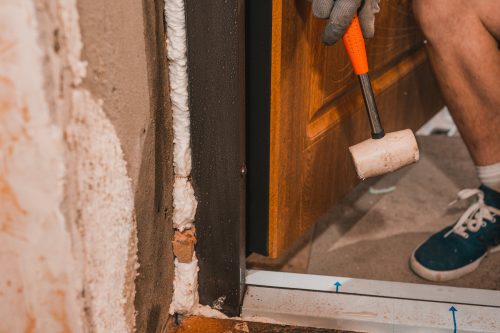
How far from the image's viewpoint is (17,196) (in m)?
0.76

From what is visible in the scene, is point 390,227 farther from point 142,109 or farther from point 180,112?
point 142,109

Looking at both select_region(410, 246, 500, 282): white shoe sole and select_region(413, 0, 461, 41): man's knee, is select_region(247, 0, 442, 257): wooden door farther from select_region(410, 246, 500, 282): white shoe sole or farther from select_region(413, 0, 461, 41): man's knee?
select_region(410, 246, 500, 282): white shoe sole

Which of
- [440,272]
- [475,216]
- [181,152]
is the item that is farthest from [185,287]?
[475,216]

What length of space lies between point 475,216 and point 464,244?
0.08m

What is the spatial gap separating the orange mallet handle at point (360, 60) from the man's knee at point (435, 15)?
0.32 meters

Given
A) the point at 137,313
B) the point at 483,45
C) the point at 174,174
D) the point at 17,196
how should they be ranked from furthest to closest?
the point at 483,45 < the point at 174,174 < the point at 137,313 < the point at 17,196

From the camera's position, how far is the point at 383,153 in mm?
1115

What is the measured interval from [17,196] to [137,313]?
0.34 metres

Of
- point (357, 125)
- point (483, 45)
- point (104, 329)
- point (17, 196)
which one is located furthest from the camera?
point (357, 125)

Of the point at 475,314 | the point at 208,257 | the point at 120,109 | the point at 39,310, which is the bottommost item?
the point at 475,314

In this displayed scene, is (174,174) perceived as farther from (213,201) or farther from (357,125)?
(357,125)

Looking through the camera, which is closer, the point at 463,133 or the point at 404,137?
the point at 404,137

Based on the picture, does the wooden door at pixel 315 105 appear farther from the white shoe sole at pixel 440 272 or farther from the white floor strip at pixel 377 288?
the white shoe sole at pixel 440 272

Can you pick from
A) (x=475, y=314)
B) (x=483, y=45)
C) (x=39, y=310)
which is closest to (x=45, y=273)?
(x=39, y=310)
